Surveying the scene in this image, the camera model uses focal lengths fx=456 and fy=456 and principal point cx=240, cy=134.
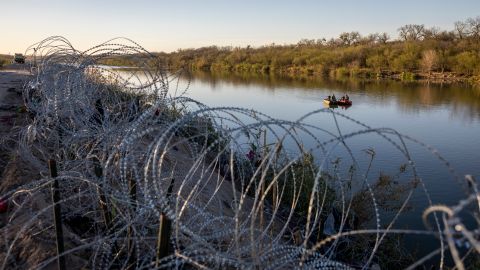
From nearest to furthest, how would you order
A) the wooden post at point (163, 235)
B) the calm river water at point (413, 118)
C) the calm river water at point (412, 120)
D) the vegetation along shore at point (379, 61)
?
the wooden post at point (163, 235)
the calm river water at point (412, 120)
the calm river water at point (413, 118)
the vegetation along shore at point (379, 61)

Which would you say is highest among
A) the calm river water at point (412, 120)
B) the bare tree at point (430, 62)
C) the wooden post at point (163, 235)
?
the bare tree at point (430, 62)

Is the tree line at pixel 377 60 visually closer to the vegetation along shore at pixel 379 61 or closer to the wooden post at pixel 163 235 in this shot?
the vegetation along shore at pixel 379 61

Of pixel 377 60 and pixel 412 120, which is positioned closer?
pixel 412 120

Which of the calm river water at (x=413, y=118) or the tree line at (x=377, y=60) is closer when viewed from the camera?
the calm river water at (x=413, y=118)

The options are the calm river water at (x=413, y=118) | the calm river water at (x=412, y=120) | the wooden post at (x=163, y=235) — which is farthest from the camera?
the calm river water at (x=413, y=118)

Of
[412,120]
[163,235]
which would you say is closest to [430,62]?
[412,120]

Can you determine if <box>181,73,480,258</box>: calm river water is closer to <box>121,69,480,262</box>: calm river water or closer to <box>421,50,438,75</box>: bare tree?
<box>121,69,480,262</box>: calm river water

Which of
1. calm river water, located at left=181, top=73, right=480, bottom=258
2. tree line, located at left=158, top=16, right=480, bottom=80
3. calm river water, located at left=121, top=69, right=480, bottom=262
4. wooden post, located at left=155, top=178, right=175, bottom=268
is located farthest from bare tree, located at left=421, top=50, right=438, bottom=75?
wooden post, located at left=155, top=178, right=175, bottom=268

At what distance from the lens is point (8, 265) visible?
11.5ft

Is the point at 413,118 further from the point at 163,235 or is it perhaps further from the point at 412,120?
the point at 163,235

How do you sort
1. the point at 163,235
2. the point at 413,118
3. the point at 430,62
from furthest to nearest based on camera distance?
the point at 430,62 < the point at 413,118 < the point at 163,235

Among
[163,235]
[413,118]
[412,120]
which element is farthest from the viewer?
[413,118]

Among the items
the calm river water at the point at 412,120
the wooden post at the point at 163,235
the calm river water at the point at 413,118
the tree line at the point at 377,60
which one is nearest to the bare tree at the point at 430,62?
the tree line at the point at 377,60

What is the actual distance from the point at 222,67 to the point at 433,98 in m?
41.7
